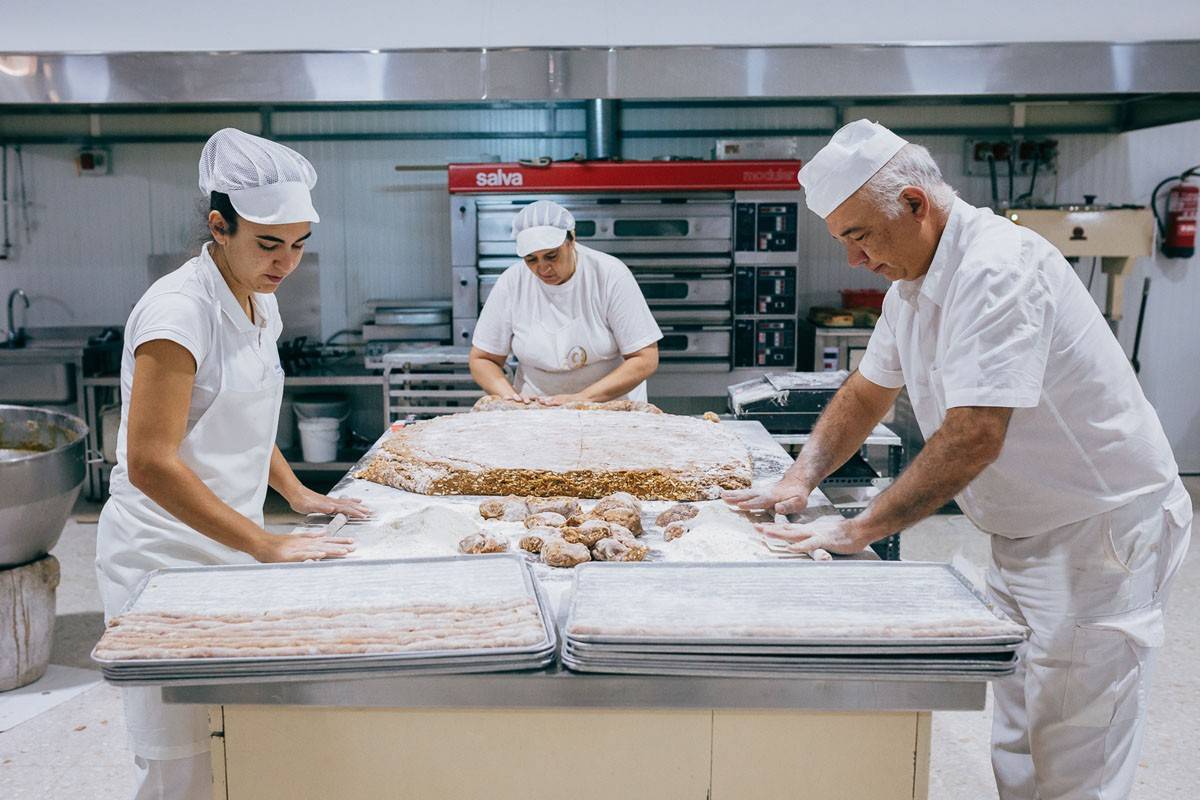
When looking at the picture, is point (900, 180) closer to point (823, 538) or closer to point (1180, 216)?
point (823, 538)

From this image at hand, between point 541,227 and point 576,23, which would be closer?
point 541,227

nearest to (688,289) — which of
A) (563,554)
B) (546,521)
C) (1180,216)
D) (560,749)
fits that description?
(1180,216)

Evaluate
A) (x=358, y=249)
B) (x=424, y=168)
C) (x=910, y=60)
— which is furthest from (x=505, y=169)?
(x=910, y=60)

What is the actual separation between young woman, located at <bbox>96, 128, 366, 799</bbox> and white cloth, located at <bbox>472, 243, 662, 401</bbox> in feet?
5.34

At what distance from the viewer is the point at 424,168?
19.3 ft

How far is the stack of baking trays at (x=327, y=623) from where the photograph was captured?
1179 mm

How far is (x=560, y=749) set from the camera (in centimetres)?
128

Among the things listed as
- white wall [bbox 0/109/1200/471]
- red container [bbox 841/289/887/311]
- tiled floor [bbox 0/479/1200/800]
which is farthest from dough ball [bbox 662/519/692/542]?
white wall [bbox 0/109/1200/471]

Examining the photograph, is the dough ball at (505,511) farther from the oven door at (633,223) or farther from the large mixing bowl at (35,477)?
the oven door at (633,223)

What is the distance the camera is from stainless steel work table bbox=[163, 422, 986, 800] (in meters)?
1.26

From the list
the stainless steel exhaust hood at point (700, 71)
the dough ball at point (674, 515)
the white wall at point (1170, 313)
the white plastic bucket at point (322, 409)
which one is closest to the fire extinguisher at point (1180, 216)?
the white wall at point (1170, 313)

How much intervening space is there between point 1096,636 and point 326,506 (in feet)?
4.66

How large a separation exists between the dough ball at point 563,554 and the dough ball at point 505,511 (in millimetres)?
300

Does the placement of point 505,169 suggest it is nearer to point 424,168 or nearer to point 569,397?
point 424,168
